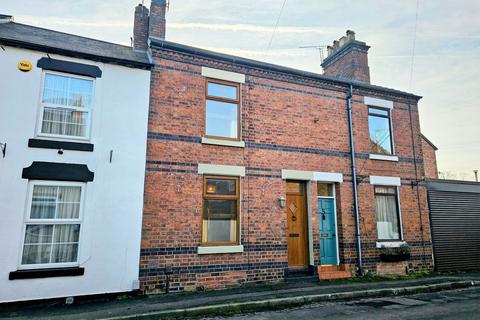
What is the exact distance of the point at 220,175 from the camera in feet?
28.8

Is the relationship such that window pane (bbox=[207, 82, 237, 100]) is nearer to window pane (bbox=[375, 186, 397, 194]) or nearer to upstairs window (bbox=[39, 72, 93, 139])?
upstairs window (bbox=[39, 72, 93, 139])

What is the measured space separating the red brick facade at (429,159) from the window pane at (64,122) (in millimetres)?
15253

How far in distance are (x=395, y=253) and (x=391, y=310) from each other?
14.1ft

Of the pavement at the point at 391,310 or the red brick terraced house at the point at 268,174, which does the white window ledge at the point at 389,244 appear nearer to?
the red brick terraced house at the point at 268,174

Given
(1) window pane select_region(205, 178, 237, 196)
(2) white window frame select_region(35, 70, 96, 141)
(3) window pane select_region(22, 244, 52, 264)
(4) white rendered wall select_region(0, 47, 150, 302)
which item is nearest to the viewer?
(4) white rendered wall select_region(0, 47, 150, 302)

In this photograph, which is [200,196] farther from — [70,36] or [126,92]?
[70,36]

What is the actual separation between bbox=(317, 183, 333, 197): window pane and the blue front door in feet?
0.56

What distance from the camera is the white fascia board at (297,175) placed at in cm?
952

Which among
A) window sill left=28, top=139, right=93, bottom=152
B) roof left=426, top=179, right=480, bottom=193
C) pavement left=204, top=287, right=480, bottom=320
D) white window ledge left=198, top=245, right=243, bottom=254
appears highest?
window sill left=28, top=139, right=93, bottom=152

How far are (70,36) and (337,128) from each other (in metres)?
9.06

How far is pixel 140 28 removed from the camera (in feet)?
33.4

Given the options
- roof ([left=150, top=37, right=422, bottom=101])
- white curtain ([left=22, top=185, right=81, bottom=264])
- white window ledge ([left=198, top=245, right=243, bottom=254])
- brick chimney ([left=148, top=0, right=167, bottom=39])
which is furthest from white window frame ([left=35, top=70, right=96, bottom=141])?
white window ledge ([left=198, top=245, right=243, bottom=254])

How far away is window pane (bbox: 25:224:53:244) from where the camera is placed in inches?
267

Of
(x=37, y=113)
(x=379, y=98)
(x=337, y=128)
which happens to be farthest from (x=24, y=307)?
(x=379, y=98)
